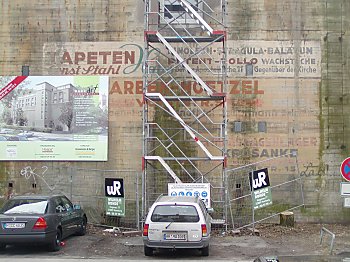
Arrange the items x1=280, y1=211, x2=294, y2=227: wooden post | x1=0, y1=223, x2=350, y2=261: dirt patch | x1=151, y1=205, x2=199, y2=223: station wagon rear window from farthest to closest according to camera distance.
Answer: x1=280, y1=211, x2=294, y2=227: wooden post
x1=0, y1=223, x2=350, y2=261: dirt patch
x1=151, y1=205, x2=199, y2=223: station wagon rear window

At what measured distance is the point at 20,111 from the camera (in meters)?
17.9

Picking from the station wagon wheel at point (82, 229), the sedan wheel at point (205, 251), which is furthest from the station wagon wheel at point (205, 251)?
the station wagon wheel at point (82, 229)

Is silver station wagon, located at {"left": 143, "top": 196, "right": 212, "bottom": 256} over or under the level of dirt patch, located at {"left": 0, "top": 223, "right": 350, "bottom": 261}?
over

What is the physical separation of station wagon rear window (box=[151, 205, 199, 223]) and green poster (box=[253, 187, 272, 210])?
4.56m

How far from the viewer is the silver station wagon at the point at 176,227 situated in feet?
36.3

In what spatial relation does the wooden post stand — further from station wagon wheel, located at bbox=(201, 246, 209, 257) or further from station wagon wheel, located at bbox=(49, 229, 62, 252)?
station wagon wheel, located at bbox=(49, 229, 62, 252)

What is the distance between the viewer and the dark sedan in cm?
1167

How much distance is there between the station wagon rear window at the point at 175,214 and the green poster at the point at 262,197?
4.56 metres

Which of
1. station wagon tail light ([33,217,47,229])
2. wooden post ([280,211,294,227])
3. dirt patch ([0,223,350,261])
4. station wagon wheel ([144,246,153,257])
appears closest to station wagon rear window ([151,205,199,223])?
station wagon wheel ([144,246,153,257])

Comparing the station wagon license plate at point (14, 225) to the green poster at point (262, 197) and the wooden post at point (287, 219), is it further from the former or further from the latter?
the wooden post at point (287, 219)

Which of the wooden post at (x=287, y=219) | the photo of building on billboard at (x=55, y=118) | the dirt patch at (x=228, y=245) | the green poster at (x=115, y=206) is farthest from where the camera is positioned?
the photo of building on billboard at (x=55, y=118)

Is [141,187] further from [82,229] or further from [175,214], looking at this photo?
[175,214]

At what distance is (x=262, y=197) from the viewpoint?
610 inches

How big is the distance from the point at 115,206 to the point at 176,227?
5076mm
